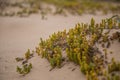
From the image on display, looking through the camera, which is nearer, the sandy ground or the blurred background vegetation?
the sandy ground

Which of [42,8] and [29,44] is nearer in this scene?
[29,44]

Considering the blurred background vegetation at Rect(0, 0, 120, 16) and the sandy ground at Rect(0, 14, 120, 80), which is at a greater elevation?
the blurred background vegetation at Rect(0, 0, 120, 16)

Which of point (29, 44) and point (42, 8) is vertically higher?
point (42, 8)

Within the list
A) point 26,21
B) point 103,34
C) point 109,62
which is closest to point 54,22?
point 26,21

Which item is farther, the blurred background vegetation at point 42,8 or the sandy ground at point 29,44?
the blurred background vegetation at point 42,8

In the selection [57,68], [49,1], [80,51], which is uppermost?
[49,1]

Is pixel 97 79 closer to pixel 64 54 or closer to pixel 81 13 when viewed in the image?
pixel 64 54

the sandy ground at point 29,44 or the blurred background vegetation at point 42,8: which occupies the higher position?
the blurred background vegetation at point 42,8

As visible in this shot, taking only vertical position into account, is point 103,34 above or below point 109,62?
above
